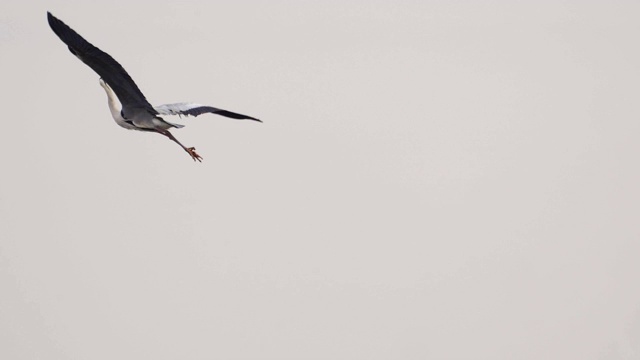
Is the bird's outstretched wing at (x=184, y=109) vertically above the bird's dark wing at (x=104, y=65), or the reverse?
the bird's outstretched wing at (x=184, y=109)

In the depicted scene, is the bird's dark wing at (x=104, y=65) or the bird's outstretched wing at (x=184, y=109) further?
the bird's outstretched wing at (x=184, y=109)

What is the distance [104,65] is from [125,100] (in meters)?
1.39

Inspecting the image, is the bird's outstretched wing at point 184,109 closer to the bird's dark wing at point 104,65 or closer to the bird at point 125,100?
the bird at point 125,100

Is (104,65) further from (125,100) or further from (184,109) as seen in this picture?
(184,109)

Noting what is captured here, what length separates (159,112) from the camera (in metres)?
22.5

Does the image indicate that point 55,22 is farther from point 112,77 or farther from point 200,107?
point 200,107

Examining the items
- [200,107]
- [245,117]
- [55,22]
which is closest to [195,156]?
[200,107]

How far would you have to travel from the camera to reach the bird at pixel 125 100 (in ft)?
67.7

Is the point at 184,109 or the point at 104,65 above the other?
the point at 184,109

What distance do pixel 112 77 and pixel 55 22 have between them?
5.60 ft

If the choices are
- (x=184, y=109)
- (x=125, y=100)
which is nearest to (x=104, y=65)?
(x=125, y=100)

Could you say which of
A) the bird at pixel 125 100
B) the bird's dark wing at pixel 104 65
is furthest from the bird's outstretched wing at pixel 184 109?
the bird's dark wing at pixel 104 65

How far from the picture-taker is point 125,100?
22.5 meters

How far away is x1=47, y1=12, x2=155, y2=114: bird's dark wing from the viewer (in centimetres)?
2041
